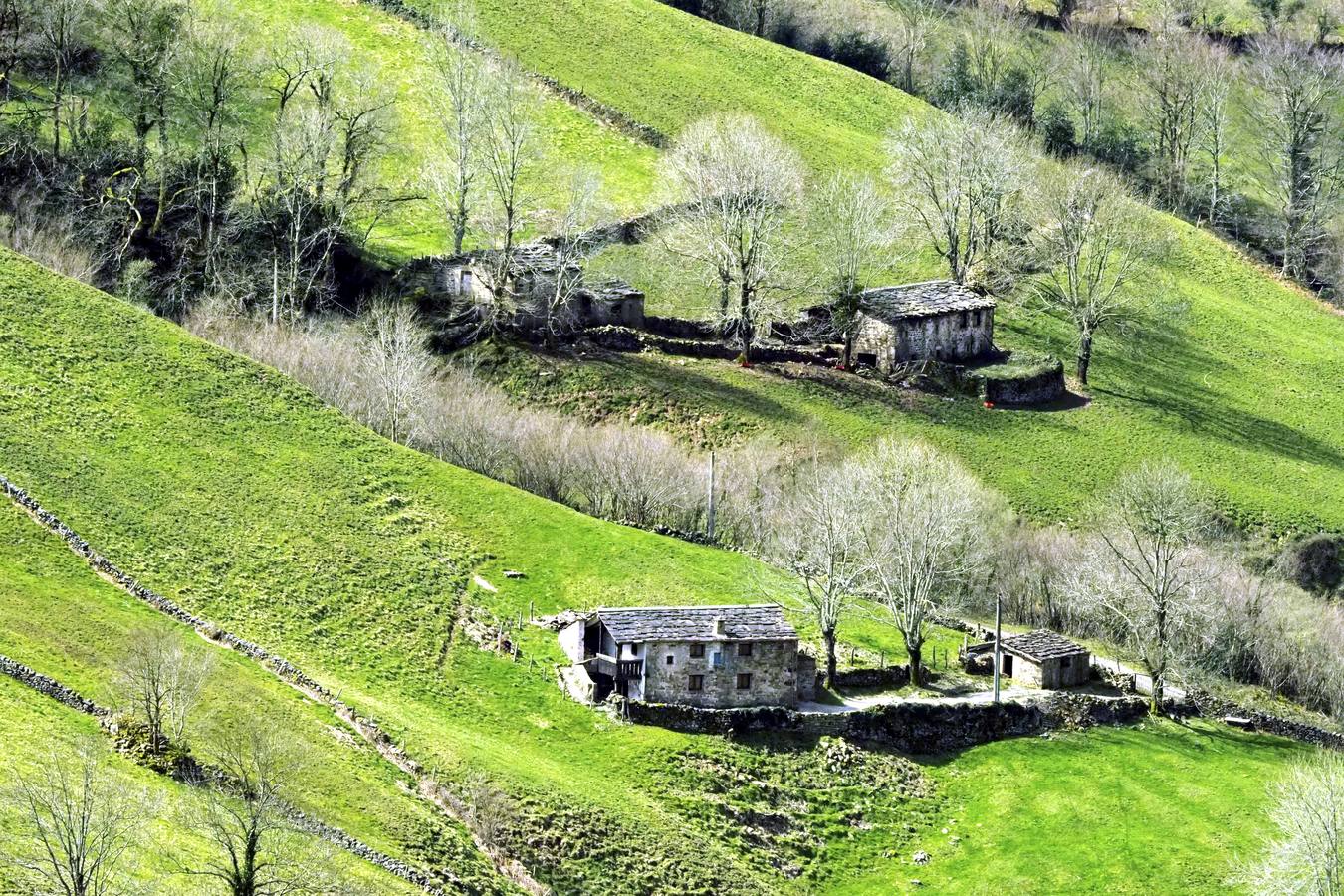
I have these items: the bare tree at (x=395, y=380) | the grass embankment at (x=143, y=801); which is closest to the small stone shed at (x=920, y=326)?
the bare tree at (x=395, y=380)

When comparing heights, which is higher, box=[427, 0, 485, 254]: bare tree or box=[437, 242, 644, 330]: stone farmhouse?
box=[427, 0, 485, 254]: bare tree

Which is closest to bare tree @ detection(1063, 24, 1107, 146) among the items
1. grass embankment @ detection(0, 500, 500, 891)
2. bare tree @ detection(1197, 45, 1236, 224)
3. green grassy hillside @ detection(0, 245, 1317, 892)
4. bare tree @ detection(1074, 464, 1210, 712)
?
bare tree @ detection(1197, 45, 1236, 224)

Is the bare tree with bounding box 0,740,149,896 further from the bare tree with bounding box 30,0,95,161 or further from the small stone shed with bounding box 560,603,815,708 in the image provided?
the bare tree with bounding box 30,0,95,161

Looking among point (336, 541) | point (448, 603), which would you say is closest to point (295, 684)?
point (448, 603)

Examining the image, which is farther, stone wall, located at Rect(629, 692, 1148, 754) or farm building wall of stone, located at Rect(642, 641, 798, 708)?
farm building wall of stone, located at Rect(642, 641, 798, 708)

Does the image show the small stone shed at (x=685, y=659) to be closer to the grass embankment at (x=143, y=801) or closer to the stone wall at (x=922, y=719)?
the stone wall at (x=922, y=719)

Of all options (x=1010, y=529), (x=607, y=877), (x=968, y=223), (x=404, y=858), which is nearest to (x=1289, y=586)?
(x=1010, y=529)

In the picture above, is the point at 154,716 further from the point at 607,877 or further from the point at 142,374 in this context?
the point at 142,374

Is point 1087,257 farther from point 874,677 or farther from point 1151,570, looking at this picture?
point 874,677
